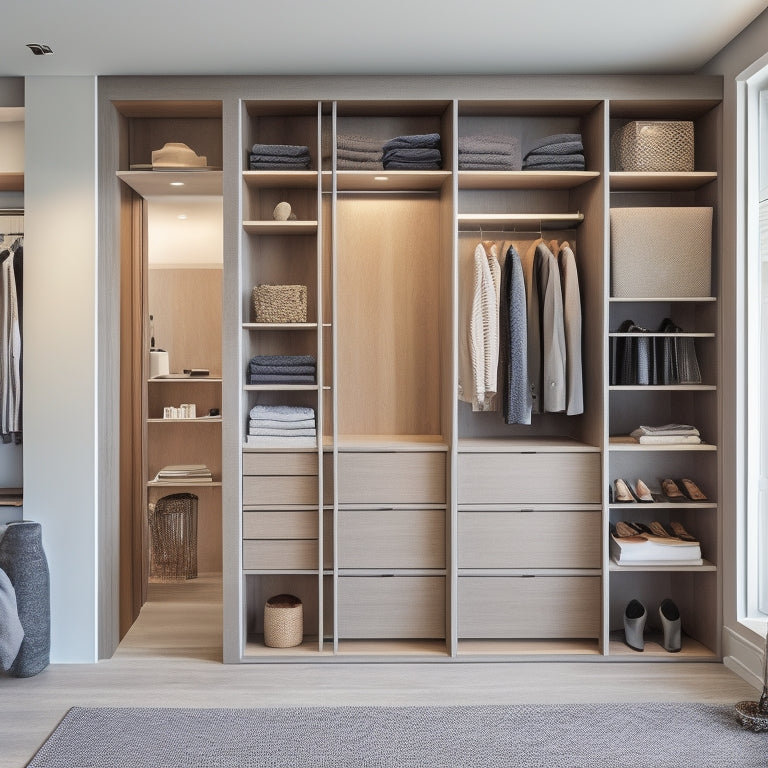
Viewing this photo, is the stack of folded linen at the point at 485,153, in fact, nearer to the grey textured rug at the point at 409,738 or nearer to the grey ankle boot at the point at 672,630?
the grey ankle boot at the point at 672,630

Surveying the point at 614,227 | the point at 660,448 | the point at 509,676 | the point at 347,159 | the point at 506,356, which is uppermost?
the point at 347,159

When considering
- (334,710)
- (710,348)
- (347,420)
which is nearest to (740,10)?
(710,348)

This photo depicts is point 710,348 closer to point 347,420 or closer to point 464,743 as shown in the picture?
point 347,420

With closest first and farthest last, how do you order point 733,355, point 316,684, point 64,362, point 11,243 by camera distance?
point 316,684
point 733,355
point 64,362
point 11,243

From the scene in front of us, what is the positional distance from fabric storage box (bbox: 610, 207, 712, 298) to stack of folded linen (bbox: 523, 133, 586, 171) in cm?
30

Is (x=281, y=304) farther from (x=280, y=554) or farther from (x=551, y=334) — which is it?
(x=551, y=334)

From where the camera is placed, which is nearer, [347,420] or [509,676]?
[509,676]

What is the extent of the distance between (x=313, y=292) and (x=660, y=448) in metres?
1.86

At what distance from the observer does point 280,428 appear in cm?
372

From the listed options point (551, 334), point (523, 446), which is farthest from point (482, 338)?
point (523, 446)

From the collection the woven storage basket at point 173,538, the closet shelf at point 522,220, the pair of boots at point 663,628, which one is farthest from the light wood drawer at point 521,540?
the woven storage basket at point 173,538

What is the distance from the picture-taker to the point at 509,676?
346 cm

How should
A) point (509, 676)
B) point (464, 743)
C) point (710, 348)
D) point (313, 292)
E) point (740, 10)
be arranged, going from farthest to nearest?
point (313, 292) < point (710, 348) < point (509, 676) < point (740, 10) < point (464, 743)

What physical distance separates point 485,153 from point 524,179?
242 millimetres
